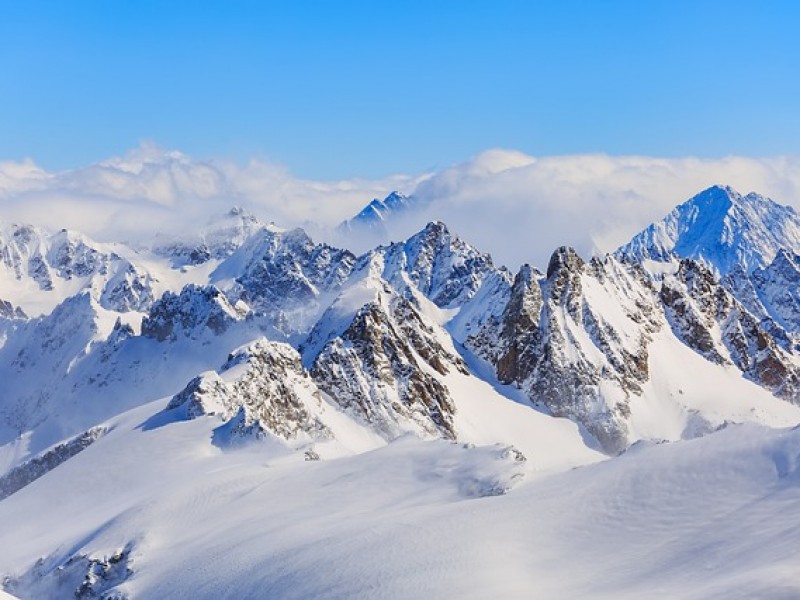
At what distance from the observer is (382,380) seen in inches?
6191

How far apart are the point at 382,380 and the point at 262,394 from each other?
2485 centimetres

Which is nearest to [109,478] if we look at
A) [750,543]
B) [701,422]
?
[750,543]

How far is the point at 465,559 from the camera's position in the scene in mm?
66250

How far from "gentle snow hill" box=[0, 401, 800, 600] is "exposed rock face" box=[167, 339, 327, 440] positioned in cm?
2138

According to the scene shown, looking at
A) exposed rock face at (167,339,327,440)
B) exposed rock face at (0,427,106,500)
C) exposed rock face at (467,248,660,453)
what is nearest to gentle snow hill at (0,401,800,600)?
exposed rock face at (167,339,327,440)

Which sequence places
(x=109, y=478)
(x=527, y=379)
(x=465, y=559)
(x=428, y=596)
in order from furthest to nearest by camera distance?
(x=527, y=379), (x=109, y=478), (x=465, y=559), (x=428, y=596)

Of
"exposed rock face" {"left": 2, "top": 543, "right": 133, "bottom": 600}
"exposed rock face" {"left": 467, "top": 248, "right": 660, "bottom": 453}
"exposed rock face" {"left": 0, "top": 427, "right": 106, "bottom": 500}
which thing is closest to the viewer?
"exposed rock face" {"left": 2, "top": 543, "right": 133, "bottom": 600}

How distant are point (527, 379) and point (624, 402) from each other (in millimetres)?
18752

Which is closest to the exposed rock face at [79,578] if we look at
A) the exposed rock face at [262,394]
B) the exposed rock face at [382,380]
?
the exposed rock face at [262,394]

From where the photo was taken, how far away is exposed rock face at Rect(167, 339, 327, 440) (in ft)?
438

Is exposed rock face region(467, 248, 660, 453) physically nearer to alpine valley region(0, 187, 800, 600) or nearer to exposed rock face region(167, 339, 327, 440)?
alpine valley region(0, 187, 800, 600)

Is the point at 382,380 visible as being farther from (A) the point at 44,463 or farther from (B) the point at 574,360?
(A) the point at 44,463

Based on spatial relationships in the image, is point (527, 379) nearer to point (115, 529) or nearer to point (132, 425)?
point (132, 425)

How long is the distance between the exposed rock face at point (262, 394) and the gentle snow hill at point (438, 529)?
2138 centimetres
